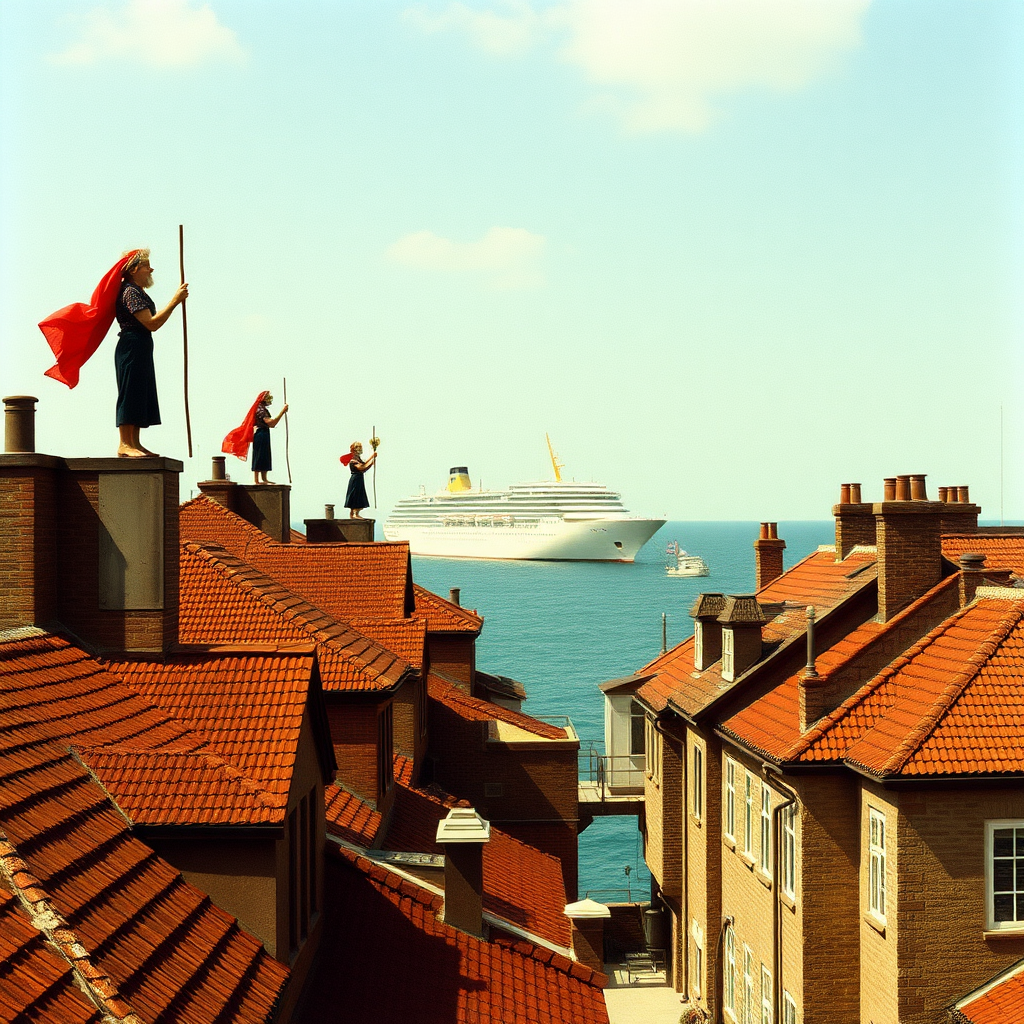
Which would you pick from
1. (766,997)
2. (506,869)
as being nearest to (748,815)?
(766,997)

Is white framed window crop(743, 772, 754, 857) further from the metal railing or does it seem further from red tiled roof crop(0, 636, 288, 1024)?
red tiled roof crop(0, 636, 288, 1024)

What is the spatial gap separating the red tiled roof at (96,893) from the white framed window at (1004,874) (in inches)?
428

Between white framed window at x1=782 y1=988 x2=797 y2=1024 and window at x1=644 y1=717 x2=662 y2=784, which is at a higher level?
window at x1=644 y1=717 x2=662 y2=784

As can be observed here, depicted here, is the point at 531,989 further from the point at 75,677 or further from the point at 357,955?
Answer: the point at 75,677

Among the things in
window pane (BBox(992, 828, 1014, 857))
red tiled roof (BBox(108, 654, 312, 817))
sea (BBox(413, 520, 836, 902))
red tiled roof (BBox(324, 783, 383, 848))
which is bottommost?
sea (BBox(413, 520, 836, 902))

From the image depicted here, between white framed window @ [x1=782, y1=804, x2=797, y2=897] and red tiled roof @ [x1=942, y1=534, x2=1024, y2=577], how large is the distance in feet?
20.5

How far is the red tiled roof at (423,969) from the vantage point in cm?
1085

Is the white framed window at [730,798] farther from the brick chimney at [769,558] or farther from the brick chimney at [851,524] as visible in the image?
the brick chimney at [769,558]

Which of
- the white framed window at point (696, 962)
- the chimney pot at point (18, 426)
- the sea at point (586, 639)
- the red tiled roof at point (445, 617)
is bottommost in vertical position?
the sea at point (586, 639)

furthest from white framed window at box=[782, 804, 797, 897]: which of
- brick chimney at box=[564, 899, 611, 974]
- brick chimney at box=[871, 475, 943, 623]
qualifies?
brick chimney at box=[564, 899, 611, 974]

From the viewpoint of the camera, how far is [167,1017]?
6723 mm

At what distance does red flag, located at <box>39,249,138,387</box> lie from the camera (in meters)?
11.6

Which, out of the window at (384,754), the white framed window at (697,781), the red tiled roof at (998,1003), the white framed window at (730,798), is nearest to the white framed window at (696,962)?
the white framed window at (697,781)

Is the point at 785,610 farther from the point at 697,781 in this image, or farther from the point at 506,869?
the point at 506,869
